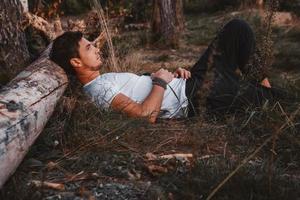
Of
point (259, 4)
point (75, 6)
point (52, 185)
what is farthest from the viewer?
point (75, 6)

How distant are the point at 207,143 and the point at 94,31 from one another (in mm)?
3047

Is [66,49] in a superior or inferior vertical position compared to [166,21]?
superior

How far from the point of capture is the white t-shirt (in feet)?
13.7

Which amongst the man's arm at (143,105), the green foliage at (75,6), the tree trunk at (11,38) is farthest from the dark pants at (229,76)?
the green foliage at (75,6)

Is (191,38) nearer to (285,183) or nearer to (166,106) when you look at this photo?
(166,106)

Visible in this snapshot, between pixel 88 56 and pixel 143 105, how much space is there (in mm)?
576

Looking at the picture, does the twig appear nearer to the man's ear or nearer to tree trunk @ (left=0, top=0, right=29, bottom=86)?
the man's ear

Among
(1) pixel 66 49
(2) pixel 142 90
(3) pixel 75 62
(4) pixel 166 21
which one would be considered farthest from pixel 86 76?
(4) pixel 166 21

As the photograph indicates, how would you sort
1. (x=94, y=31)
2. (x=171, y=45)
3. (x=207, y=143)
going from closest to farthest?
(x=207, y=143) < (x=94, y=31) < (x=171, y=45)

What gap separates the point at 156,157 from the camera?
338cm

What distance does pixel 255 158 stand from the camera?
3439mm

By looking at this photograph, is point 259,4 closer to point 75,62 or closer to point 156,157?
point 75,62

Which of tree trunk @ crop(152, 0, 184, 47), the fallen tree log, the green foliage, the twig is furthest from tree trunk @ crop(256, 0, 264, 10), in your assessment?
the twig

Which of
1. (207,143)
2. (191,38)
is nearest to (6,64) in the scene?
(207,143)
